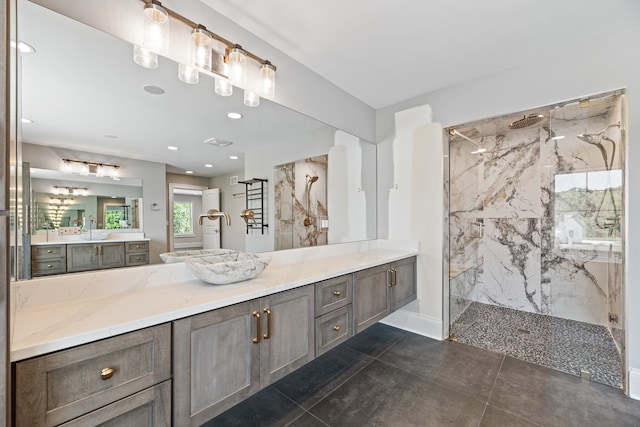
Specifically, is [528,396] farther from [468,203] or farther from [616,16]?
[616,16]

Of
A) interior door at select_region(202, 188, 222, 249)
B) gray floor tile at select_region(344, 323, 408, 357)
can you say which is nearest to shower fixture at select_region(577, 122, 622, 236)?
gray floor tile at select_region(344, 323, 408, 357)

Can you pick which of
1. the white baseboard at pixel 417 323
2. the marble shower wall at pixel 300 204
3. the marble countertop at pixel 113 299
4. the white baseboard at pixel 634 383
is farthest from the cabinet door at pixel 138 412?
the white baseboard at pixel 634 383

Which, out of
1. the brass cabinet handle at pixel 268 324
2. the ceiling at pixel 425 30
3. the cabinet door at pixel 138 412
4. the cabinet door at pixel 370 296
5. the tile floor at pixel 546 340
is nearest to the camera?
the cabinet door at pixel 138 412

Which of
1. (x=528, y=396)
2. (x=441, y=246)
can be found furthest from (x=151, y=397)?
(x=441, y=246)

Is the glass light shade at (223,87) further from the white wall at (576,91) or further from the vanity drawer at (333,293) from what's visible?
the white wall at (576,91)

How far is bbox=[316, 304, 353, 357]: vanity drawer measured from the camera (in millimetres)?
1677

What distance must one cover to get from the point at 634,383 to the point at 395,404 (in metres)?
1.58

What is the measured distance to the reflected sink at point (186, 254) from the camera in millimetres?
1551

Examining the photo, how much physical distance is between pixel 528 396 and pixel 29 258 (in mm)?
2924

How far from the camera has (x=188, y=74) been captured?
1.52 metres

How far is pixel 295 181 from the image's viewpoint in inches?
91.4

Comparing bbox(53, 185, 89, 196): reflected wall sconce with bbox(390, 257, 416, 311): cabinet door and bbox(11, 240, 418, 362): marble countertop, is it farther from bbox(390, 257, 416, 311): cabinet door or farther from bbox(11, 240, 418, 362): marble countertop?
bbox(390, 257, 416, 311): cabinet door

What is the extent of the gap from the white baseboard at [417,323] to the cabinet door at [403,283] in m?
0.25

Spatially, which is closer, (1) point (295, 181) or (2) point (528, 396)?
(2) point (528, 396)
